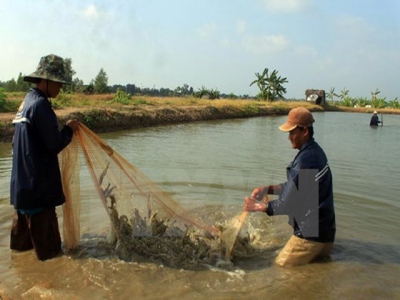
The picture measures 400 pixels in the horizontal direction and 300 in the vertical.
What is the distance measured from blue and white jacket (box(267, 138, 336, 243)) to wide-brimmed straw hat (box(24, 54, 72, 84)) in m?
2.35

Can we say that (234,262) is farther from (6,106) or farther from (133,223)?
(6,106)

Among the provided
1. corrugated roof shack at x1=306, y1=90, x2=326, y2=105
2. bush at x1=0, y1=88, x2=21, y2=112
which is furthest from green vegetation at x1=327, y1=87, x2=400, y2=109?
bush at x1=0, y1=88, x2=21, y2=112

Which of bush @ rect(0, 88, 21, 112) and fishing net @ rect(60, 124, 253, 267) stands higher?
bush @ rect(0, 88, 21, 112)

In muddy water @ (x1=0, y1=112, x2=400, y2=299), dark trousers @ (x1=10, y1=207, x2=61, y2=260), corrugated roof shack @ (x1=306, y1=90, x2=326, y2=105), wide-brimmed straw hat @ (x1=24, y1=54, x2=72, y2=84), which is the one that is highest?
corrugated roof shack @ (x1=306, y1=90, x2=326, y2=105)

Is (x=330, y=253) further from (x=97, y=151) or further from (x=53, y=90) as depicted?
(x=53, y=90)

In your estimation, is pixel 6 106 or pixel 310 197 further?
pixel 6 106

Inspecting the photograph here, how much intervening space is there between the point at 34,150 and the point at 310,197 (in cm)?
257

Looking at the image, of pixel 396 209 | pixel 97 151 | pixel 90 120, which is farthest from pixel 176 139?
pixel 97 151

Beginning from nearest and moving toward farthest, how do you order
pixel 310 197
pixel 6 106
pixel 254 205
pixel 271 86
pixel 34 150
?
pixel 34 150 → pixel 310 197 → pixel 254 205 → pixel 6 106 → pixel 271 86

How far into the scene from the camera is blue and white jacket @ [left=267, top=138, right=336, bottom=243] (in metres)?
3.33

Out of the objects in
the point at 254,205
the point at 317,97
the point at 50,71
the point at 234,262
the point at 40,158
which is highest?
the point at 317,97

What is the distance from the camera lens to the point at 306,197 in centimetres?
341

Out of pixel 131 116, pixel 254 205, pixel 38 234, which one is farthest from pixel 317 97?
pixel 38 234

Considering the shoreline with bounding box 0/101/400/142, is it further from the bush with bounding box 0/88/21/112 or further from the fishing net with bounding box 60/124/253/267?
the fishing net with bounding box 60/124/253/267
